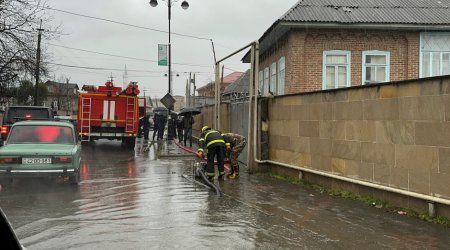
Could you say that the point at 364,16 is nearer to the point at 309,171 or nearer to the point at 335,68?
the point at 335,68

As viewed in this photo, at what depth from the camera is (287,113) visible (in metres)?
11.5

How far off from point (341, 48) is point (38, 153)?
11245 mm

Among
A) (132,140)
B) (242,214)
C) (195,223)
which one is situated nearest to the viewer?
(195,223)

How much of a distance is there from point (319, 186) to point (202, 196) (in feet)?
8.85

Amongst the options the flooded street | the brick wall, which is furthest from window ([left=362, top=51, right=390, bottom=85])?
the flooded street

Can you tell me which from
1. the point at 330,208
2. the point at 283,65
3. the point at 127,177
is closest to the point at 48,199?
the point at 127,177

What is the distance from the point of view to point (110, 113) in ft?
66.2

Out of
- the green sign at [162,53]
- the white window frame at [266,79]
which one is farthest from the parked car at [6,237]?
the green sign at [162,53]

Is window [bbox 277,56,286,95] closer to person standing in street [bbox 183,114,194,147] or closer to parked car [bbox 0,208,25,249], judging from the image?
person standing in street [bbox 183,114,194,147]

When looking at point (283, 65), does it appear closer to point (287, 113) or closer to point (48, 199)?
point (287, 113)

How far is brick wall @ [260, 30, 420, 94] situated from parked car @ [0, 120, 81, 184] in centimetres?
870

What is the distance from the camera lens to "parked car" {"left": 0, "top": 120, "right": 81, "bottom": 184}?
30.0 feet

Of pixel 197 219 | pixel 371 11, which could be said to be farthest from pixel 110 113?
pixel 197 219

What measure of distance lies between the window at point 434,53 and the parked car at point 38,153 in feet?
41.1
